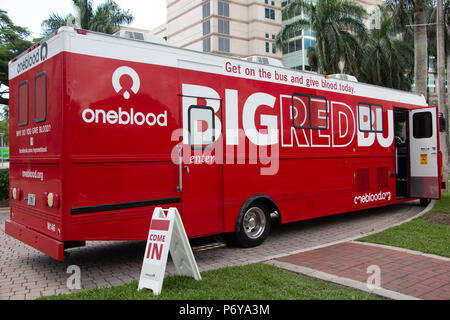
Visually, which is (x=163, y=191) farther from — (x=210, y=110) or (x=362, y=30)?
(x=362, y=30)

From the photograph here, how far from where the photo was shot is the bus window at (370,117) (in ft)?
29.2

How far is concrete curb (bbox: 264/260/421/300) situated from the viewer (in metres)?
4.13

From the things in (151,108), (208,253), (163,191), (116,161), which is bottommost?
(208,253)

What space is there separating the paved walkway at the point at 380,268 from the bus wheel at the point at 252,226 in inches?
36.6

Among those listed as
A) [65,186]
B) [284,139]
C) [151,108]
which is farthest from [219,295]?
[284,139]

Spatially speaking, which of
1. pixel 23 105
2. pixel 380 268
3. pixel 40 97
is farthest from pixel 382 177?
pixel 23 105

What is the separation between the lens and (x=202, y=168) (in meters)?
5.91

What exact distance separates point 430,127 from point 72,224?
936cm

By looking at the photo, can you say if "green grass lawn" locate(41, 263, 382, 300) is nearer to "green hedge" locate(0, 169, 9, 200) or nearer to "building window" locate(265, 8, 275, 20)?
"green hedge" locate(0, 169, 9, 200)

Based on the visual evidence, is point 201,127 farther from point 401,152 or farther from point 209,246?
point 401,152

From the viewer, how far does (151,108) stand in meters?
5.37

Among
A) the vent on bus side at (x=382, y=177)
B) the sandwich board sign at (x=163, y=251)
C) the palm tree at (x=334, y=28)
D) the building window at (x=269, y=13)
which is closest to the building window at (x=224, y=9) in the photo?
the building window at (x=269, y=13)

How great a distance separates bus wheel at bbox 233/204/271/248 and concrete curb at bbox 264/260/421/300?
0.97m

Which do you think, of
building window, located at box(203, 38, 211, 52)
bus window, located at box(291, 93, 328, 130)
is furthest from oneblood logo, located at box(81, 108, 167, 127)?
Result: building window, located at box(203, 38, 211, 52)
